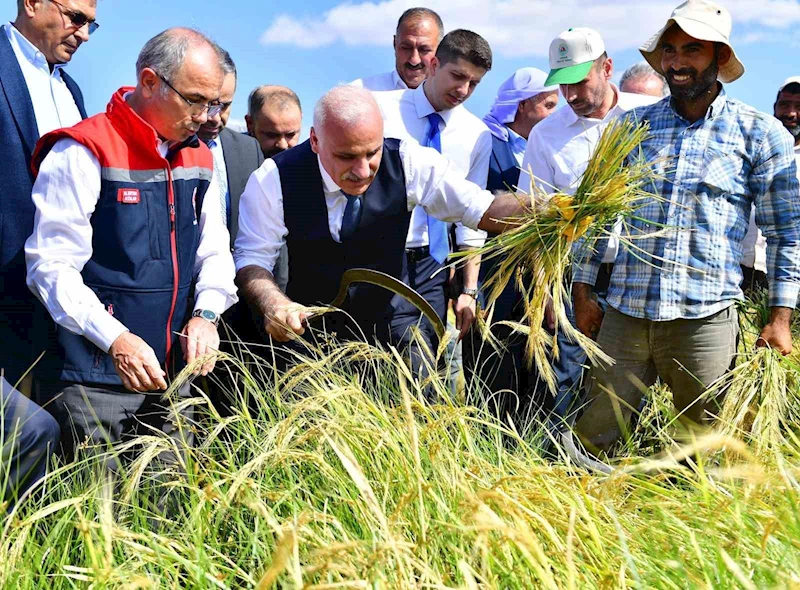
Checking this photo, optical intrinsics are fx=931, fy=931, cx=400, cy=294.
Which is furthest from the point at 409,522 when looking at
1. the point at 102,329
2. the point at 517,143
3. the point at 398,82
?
the point at 398,82

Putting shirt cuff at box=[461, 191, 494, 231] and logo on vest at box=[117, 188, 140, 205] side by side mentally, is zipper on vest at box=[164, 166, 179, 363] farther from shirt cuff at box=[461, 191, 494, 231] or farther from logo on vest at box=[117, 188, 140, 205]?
shirt cuff at box=[461, 191, 494, 231]

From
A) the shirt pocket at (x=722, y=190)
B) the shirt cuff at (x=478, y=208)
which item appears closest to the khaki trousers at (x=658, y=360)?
the shirt pocket at (x=722, y=190)

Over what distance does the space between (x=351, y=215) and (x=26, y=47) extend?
1496 mm

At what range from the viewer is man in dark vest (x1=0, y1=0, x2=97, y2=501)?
2838mm

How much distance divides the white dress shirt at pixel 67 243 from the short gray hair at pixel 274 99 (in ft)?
6.03

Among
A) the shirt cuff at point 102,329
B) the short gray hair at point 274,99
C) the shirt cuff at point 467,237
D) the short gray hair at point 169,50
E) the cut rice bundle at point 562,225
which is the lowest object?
the shirt cuff at point 102,329

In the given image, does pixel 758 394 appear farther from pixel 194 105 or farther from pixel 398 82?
pixel 398 82

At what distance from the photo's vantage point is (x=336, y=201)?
378 cm

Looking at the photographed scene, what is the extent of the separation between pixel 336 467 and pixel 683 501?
931mm

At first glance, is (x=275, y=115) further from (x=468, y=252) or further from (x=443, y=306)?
(x=468, y=252)

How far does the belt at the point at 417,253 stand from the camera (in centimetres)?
437

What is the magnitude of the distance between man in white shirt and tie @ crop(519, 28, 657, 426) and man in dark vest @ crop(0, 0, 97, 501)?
2.12 m

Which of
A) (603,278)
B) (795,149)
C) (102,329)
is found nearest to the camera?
(102,329)

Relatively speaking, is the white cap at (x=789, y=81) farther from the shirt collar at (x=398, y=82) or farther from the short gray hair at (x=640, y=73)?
the shirt collar at (x=398, y=82)
